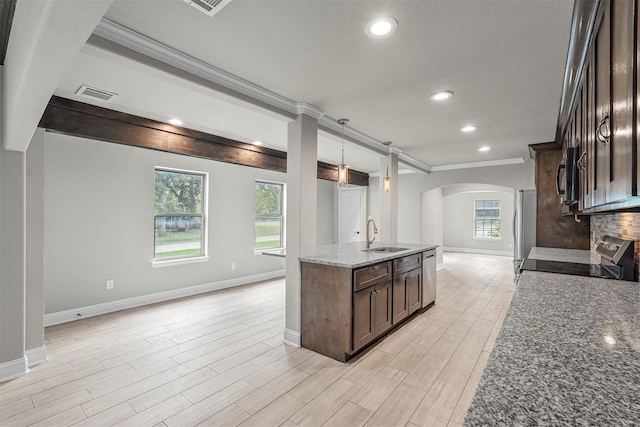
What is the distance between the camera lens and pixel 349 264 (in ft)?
9.43

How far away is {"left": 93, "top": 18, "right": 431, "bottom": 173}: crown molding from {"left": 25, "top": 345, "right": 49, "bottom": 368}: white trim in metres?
2.90

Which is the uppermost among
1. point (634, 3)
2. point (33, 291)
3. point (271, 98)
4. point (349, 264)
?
point (271, 98)

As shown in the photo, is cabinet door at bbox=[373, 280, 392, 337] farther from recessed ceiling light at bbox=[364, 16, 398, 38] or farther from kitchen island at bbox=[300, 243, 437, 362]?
recessed ceiling light at bbox=[364, 16, 398, 38]

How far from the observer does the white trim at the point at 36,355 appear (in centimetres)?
281

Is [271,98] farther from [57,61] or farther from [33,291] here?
[33,291]

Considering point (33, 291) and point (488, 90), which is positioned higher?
point (488, 90)

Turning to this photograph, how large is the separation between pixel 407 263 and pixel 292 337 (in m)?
1.67

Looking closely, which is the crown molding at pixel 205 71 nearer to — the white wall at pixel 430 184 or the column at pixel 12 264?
the column at pixel 12 264

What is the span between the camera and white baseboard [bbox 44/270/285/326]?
12.8ft

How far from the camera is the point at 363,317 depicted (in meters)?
3.04

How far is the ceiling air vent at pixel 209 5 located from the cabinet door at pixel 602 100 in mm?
1707

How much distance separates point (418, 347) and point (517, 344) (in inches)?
98.7

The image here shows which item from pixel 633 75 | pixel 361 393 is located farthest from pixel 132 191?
pixel 633 75

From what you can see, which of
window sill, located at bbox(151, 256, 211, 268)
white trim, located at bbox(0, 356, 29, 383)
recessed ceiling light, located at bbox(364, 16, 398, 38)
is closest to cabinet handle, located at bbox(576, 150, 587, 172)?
recessed ceiling light, located at bbox(364, 16, 398, 38)
